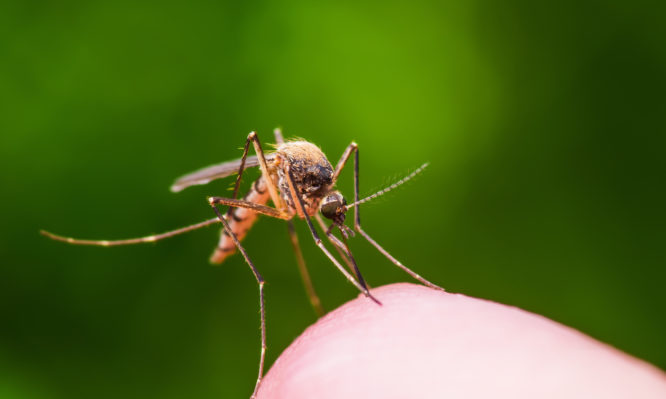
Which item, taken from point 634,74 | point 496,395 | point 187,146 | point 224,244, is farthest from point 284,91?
point 496,395

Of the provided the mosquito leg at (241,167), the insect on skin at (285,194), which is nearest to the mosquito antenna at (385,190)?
the insect on skin at (285,194)

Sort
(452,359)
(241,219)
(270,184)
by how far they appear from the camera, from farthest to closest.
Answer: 1. (241,219)
2. (270,184)
3. (452,359)

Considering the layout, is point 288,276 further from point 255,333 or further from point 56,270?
point 56,270

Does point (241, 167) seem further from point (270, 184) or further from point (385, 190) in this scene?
point (385, 190)

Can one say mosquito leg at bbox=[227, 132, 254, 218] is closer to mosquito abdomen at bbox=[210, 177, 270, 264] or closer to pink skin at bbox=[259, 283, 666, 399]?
mosquito abdomen at bbox=[210, 177, 270, 264]

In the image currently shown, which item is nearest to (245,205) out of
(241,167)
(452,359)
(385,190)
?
(241,167)

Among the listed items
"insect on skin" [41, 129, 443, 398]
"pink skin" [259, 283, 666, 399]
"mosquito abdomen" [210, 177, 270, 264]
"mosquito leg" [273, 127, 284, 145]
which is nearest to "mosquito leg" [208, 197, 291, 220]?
"insect on skin" [41, 129, 443, 398]
